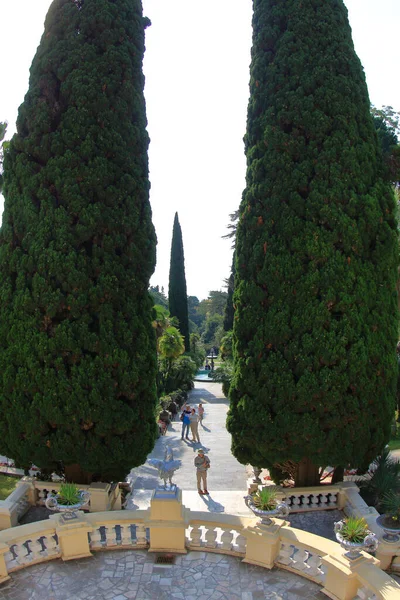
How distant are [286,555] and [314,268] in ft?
19.2

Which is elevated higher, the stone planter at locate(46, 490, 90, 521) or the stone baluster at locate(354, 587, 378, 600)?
the stone planter at locate(46, 490, 90, 521)

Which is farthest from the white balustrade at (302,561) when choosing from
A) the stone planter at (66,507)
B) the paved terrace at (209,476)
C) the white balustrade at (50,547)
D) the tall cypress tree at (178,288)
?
the tall cypress tree at (178,288)

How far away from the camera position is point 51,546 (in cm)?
824

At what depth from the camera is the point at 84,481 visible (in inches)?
449

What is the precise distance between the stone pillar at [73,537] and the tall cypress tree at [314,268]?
4230 millimetres

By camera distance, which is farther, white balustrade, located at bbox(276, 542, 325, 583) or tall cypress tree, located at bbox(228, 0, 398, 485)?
tall cypress tree, located at bbox(228, 0, 398, 485)

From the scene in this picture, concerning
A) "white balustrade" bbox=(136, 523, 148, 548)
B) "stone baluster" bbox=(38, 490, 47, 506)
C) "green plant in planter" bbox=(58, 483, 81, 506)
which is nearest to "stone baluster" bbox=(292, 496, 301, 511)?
"white balustrade" bbox=(136, 523, 148, 548)

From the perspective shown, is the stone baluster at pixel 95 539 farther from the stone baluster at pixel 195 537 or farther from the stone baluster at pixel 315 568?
the stone baluster at pixel 315 568

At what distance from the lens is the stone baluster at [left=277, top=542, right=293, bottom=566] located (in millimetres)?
7871

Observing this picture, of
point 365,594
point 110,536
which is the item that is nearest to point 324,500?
point 365,594

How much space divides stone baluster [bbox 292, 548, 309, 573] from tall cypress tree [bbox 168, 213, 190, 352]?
3528 centimetres

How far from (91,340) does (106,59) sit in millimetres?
6791

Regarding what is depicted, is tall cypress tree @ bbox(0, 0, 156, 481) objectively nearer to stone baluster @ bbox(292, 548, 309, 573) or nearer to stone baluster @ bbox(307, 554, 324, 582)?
stone baluster @ bbox(292, 548, 309, 573)

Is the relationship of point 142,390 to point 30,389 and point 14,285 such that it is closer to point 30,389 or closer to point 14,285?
point 30,389
